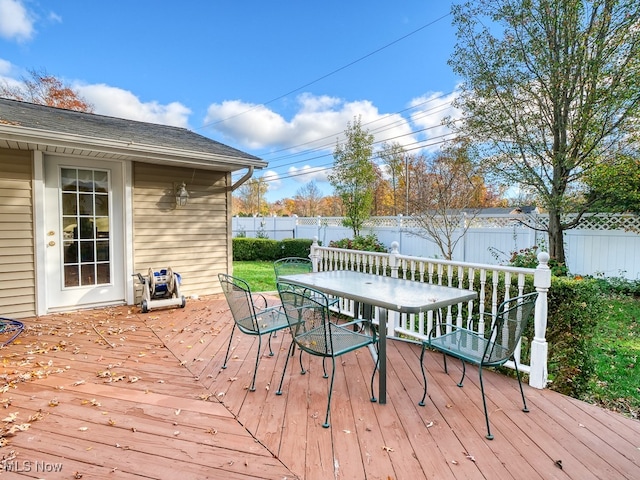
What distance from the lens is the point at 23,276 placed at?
14.4 ft

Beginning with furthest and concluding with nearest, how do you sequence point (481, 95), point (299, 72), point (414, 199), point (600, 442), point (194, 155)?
point (299, 72)
point (414, 199)
point (481, 95)
point (194, 155)
point (600, 442)

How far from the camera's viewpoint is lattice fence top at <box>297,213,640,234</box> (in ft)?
21.3

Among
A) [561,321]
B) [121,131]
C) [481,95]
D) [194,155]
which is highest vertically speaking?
[481,95]

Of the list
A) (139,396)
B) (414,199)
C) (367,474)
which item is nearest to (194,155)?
(139,396)

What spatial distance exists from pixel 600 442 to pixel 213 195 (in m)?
5.74

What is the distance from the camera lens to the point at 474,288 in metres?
3.63

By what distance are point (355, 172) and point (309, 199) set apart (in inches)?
605

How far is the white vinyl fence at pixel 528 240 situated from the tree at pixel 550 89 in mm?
728

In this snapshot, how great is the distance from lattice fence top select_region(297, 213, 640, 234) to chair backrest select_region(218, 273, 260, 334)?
21.4ft

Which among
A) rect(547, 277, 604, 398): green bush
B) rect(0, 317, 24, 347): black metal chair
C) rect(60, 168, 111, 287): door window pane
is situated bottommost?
rect(0, 317, 24, 347): black metal chair

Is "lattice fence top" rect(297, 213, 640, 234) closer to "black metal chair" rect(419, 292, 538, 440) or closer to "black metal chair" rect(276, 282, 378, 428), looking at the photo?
"black metal chair" rect(419, 292, 538, 440)

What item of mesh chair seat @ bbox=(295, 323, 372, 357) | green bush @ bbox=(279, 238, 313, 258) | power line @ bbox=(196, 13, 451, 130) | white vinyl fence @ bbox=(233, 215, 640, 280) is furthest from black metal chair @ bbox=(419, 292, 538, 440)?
green bush @ bbox=(279, 238, 313, 258)

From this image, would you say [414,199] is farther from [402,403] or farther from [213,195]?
[402,403]

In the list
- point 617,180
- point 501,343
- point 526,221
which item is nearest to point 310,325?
point 501,343
